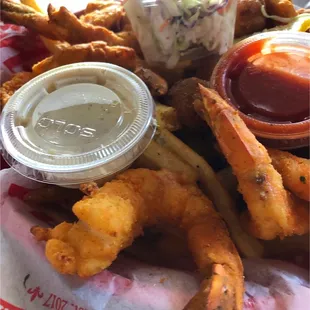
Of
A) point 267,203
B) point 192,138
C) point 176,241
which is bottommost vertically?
point 176,241

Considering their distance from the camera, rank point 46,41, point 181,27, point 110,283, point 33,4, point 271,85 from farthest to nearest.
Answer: point 33,4
point 46,41
point 181,27
point 271,85
point 110,283

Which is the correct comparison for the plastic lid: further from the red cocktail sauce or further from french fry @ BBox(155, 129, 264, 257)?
the red cocktail sauce

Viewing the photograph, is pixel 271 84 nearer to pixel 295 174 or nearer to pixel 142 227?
pixel 295 174

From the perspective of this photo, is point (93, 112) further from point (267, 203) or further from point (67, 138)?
point (267, 203)

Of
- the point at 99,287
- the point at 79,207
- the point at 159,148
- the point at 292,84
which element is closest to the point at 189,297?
the point at 99,287

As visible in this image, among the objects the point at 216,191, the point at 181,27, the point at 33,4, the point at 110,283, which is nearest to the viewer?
the point at 110,283

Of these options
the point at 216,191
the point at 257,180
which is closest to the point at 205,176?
the point at 216,191

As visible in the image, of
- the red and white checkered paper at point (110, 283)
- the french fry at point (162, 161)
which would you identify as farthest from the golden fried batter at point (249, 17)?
the red and white checkered paper at point (110, 283)

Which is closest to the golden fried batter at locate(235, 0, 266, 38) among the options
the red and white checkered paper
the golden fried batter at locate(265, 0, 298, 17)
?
the golden fried batter at locate(265, 0, 298, 17)
